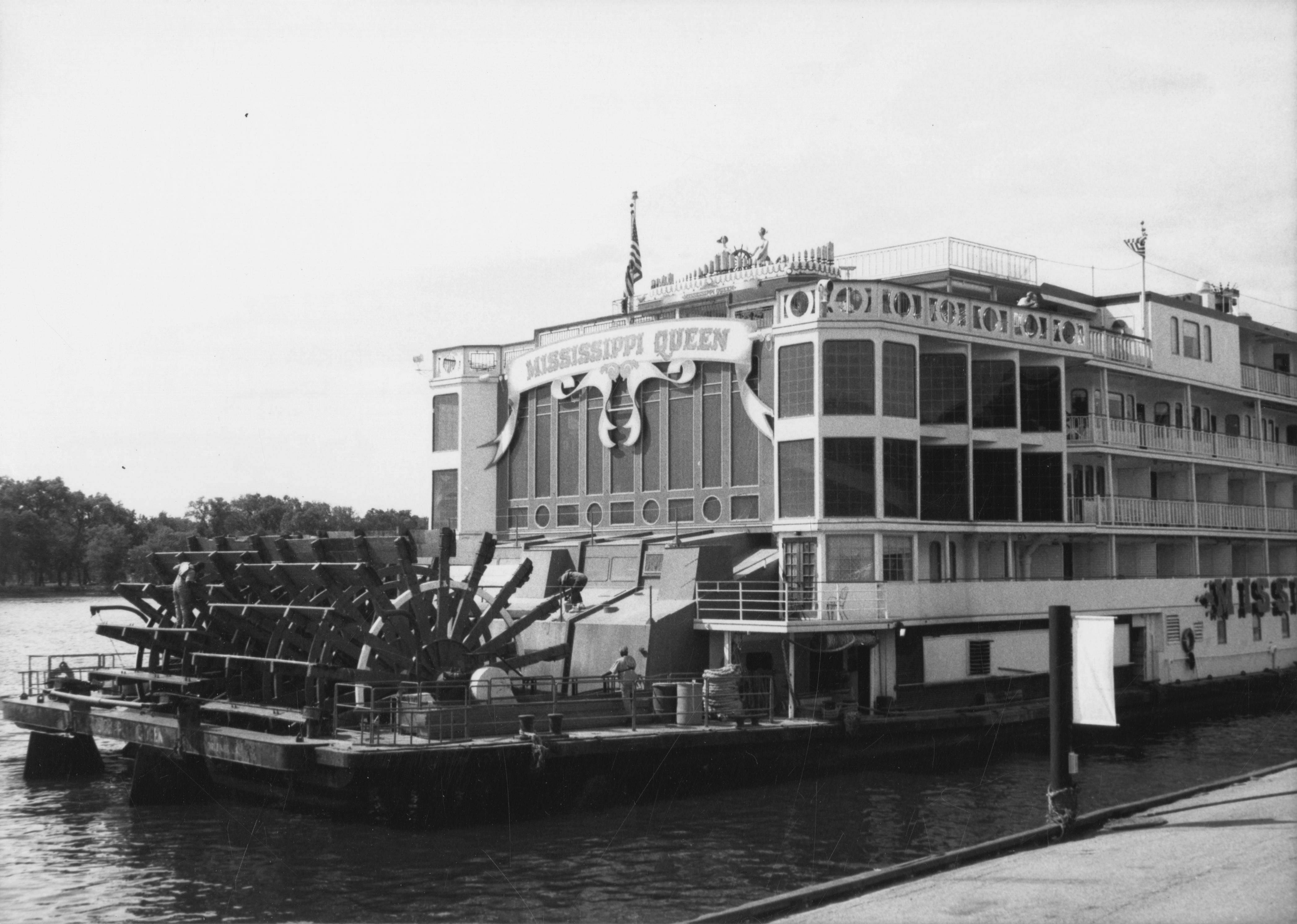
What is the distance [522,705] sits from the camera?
21156mm

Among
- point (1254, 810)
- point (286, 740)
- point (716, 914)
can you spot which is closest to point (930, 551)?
point (1254, 810)

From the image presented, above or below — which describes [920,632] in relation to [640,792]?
above

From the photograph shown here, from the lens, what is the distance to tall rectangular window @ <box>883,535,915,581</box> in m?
26.0

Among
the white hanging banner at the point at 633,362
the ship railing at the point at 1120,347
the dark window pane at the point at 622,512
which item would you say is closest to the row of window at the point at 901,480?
the white hanging banner at the point at 633,362

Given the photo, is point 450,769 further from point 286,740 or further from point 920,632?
point 920,632

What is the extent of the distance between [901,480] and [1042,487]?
4.74m

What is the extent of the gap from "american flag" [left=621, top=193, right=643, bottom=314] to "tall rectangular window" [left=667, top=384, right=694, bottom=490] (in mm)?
5974

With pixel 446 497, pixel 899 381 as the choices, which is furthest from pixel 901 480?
pixel 446 497

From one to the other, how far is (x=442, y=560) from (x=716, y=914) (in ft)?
39.9

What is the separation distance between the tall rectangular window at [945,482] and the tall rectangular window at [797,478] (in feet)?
7.79

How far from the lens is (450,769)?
1895 centimetres

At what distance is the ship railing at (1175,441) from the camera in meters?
31.9

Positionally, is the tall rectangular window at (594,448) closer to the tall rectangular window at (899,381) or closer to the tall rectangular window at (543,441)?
the tall rectangular window at (543,441)

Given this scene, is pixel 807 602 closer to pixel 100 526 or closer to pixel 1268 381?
pixel 1268 381
